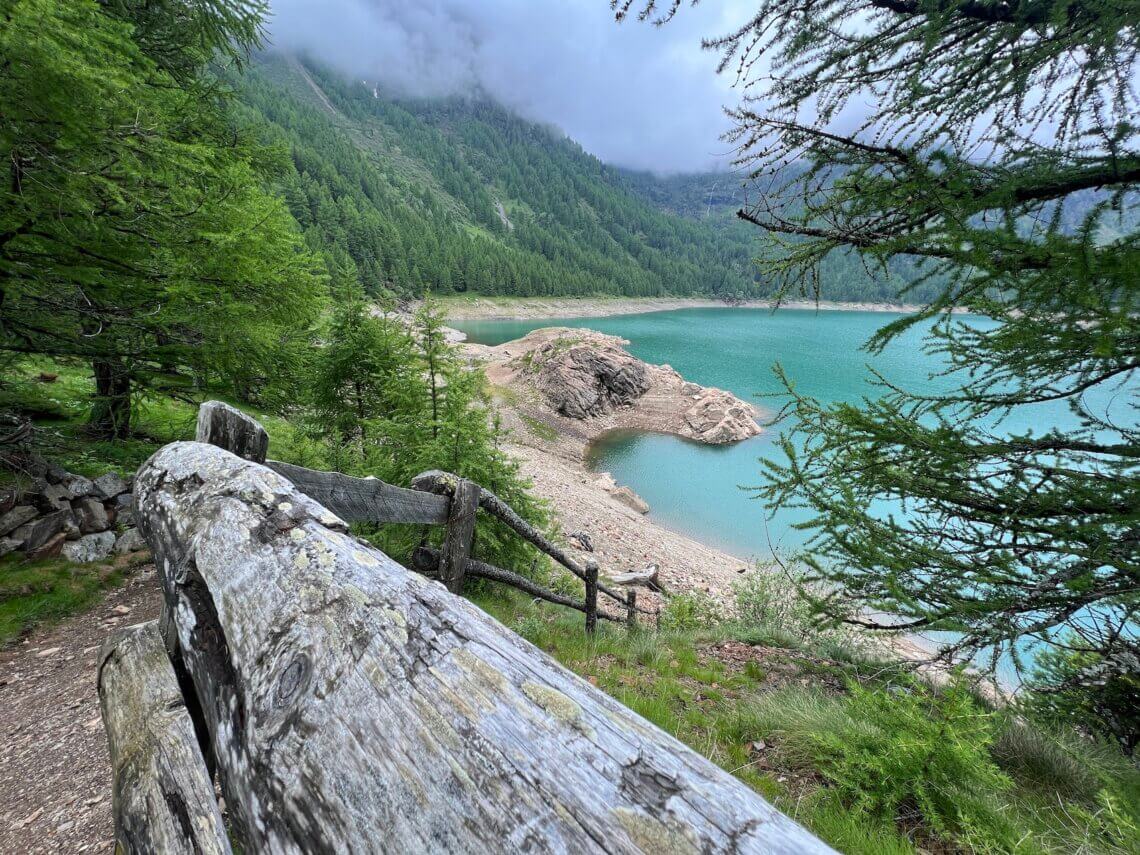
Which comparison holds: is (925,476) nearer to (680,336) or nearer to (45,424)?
(45,424)

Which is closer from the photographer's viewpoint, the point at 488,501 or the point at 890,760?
the point at 890,760

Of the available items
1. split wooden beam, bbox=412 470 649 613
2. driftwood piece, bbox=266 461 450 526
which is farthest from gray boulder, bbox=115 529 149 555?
driftwood piece, bbox=266 461 450 526

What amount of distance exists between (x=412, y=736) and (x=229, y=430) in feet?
7.49

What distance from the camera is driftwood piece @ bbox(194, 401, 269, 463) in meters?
2.52

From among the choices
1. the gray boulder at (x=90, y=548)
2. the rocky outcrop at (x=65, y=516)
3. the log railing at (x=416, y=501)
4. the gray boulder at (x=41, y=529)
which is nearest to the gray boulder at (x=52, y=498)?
the rocky outcrop at (x=65, y=516)

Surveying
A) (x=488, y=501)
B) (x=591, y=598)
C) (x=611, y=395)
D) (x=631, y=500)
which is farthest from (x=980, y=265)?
(x=611, y=395)

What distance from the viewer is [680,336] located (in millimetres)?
78812

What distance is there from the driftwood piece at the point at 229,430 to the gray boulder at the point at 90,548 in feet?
17.2

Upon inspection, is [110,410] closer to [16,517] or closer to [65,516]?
[65,516]

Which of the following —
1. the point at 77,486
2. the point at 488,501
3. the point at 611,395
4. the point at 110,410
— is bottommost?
the point at 611,395

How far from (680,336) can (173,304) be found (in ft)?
255

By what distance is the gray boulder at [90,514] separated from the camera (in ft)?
19.7

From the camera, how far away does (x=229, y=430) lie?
258cm

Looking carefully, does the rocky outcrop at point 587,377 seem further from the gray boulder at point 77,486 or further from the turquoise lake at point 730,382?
the gray boulder at point 77,486
